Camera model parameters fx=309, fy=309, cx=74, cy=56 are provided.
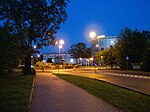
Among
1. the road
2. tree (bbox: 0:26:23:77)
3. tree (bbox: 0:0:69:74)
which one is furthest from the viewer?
tree (bbox: 0:0:69:74)

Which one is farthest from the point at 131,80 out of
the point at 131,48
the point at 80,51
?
the point at 80,51

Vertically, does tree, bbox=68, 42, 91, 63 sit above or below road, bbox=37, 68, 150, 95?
above

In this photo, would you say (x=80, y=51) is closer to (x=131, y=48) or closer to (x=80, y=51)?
(x=80, y=51)

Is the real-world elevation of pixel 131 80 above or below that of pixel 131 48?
below

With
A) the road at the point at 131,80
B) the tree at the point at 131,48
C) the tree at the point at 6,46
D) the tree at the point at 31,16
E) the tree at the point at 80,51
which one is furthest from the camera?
the tree at the point at 80,51

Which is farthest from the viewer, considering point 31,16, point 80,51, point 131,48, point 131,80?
point 80,51

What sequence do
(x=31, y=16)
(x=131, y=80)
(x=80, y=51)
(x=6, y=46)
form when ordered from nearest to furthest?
(x=6, y=46) < (x=131, y=80) < (x=31, y=16) < (x=80, y=51)

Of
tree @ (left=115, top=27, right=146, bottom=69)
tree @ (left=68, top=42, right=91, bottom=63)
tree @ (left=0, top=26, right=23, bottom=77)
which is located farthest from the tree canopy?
tree @ (left=0, top=26, right=23, bottom=77)

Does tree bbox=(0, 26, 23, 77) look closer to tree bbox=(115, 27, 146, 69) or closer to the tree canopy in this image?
tree bbox=(115, 27, 146, 69)

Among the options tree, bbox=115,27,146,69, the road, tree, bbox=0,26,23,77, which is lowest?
the road

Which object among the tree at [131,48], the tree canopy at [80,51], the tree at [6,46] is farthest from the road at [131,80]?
the tree canopy at [80,51]

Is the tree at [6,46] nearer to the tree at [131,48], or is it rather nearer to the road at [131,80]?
the road at [131,80]

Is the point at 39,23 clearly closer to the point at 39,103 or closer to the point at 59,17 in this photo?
the point at 59,17

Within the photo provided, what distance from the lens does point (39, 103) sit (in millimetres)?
12258
